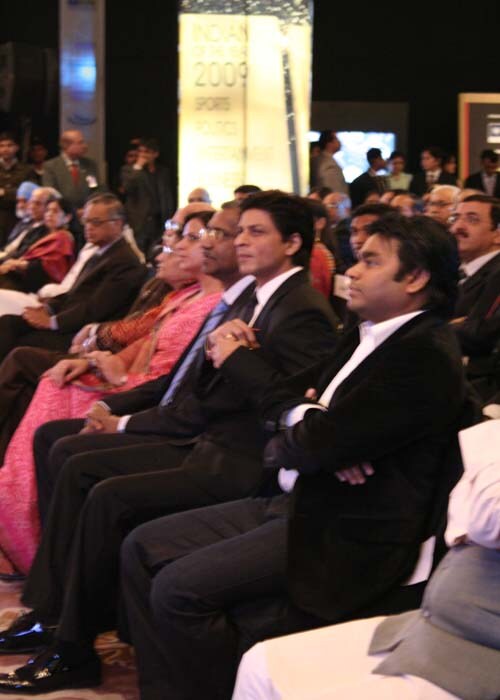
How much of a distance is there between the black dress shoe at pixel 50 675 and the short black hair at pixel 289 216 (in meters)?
1.20

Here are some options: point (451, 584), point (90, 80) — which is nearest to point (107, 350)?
point (451, 584)

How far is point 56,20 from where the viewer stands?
531 inches

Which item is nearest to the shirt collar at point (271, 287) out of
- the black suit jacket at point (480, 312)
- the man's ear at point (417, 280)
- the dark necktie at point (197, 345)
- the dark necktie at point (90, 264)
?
the dark necktie at point (197, 345)

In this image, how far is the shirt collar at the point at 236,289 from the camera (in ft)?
11.3

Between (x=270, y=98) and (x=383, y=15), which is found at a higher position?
(x=383, y=15)

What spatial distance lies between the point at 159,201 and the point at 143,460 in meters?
7.54

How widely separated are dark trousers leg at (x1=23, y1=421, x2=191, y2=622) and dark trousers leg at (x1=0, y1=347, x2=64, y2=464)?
1.28 meters

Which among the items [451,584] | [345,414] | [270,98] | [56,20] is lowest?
[451,584]

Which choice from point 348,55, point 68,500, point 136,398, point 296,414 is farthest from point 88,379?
point 348,55

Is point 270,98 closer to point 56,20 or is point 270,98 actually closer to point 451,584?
point 56,20

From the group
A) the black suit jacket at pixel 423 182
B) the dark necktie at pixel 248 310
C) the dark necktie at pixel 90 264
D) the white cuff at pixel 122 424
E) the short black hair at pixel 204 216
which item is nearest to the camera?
the dark necktie at pixel 248 310

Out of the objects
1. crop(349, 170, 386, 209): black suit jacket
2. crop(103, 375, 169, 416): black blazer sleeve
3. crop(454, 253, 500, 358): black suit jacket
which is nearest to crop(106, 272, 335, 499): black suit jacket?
crop(103, 375, 169, 416): black blazer sleeve

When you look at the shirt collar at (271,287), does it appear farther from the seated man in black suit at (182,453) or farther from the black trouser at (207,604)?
the black trouser at (207,604)

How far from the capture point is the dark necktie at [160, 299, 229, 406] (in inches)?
137
